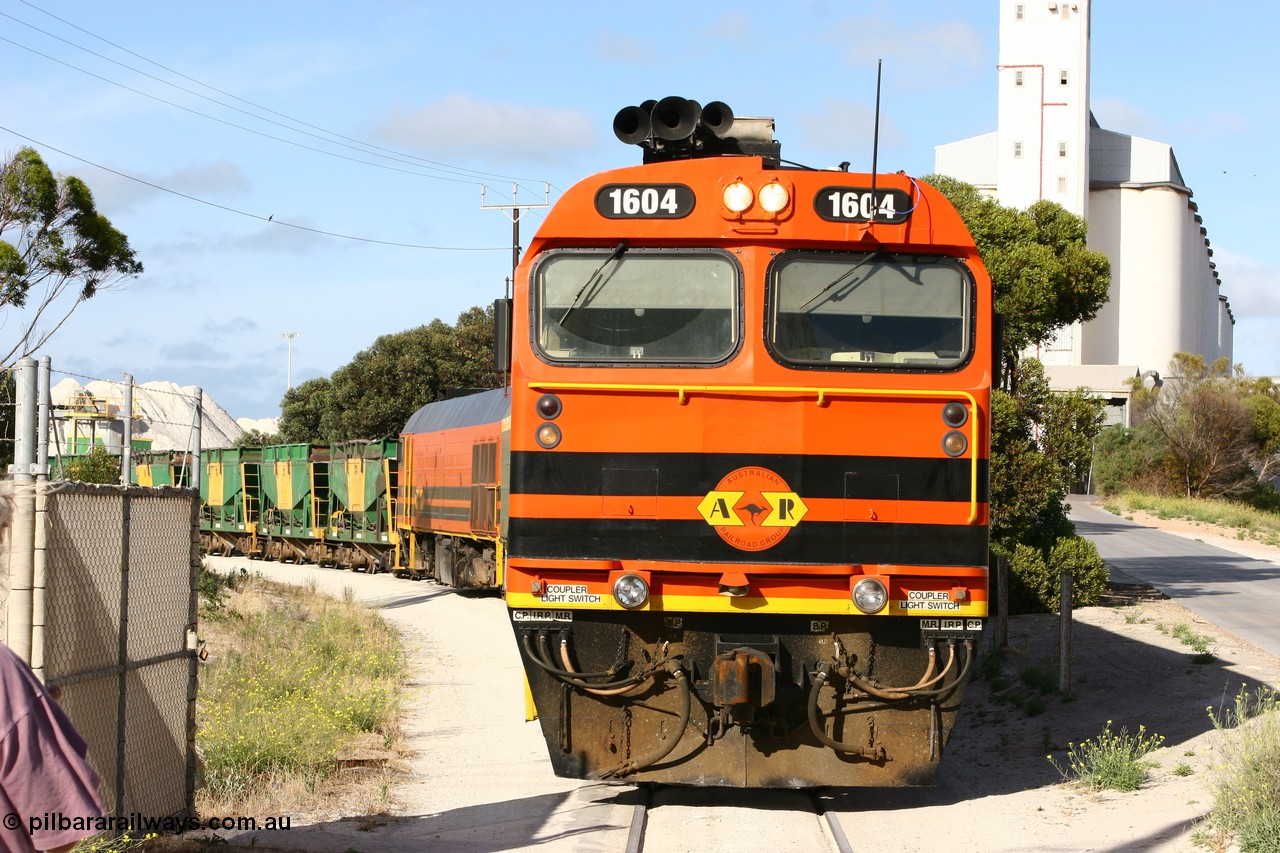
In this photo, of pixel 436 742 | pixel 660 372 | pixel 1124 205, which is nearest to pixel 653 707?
pixel 660 372

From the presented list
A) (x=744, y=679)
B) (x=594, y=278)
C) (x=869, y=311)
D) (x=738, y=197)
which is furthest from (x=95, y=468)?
(x=869, y=311)

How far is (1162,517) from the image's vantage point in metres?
47.5

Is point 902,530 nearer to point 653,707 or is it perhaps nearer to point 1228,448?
point 653,707

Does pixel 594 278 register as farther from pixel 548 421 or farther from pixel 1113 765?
pixel 1113 765

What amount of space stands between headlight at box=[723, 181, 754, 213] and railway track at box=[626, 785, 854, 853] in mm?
3776

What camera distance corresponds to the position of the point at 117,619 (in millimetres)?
6855

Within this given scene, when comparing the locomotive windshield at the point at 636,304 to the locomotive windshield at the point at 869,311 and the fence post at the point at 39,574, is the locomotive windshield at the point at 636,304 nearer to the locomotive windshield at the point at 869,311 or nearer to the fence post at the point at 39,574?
the locomotive windshield at the point at 869,311

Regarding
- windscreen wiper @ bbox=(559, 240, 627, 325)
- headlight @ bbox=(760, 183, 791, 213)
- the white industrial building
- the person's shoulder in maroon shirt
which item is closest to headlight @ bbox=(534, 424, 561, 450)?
windscreen wiper @ bbox=(559, 240, 627, 325)

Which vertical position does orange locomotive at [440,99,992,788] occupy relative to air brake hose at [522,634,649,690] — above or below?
above

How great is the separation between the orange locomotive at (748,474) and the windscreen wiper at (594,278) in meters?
0.01

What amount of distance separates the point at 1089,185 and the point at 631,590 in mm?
82226

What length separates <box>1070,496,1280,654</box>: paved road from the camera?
1870 centimetres

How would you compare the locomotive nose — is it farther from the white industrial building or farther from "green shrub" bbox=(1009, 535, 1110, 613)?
the white industrial building
